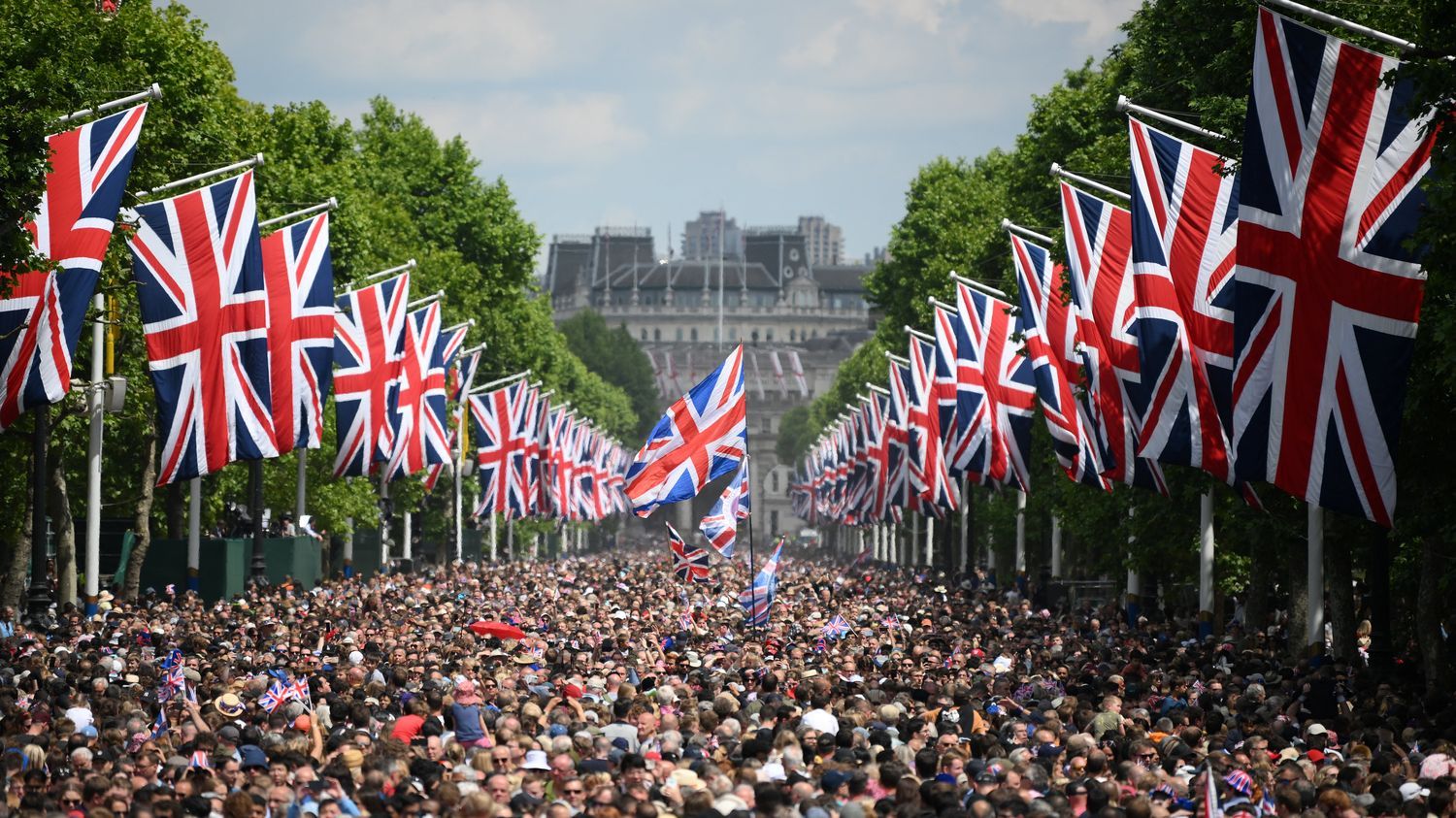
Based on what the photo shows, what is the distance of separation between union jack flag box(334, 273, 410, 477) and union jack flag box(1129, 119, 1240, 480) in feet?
65.0

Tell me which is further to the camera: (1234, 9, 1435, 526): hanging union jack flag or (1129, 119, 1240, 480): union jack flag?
(1129, 119, 1240, 480): union jack flag

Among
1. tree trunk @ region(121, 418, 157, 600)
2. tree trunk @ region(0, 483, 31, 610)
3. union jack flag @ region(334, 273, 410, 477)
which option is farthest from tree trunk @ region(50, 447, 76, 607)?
union jack flag @ region(334, 273, 410, 477)

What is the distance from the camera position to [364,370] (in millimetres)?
42156

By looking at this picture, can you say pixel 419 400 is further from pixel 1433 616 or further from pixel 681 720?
pixel 681 720

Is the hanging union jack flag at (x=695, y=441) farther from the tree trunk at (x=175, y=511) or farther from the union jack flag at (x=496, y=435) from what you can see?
the union jack flag at (x=496, y=435)

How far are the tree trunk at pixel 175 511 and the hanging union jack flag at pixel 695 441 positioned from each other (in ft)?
47.8

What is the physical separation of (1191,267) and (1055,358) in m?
10.8

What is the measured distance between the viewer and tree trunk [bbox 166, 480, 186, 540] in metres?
46.5

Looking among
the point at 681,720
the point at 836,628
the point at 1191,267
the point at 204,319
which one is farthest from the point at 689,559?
the point at 681,720

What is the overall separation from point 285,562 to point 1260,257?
32.3 meters

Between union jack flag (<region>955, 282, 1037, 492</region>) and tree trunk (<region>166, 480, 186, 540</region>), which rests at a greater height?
union jack flag (<region>955, 282, 1037, 492</region>)

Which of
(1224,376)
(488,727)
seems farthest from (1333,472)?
(488,727)

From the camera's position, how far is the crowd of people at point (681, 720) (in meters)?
15.0

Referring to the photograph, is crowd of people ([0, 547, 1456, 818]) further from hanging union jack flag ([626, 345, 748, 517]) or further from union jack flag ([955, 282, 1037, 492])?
union jack flag ([955, 282, 1037, 492])
